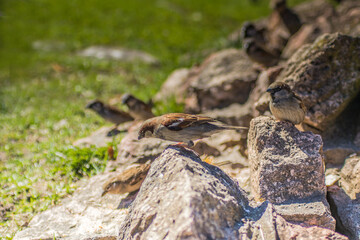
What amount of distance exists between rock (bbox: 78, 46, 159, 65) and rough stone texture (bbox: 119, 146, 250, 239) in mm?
9014

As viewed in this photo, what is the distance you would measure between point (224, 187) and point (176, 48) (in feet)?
34.1

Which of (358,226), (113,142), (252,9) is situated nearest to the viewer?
(358,226)

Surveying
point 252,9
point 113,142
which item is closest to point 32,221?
point 113,142

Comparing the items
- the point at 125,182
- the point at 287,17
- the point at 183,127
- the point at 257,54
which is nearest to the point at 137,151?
the point at 125,182

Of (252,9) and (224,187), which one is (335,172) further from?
(252,9)

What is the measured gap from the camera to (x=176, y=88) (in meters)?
8.87

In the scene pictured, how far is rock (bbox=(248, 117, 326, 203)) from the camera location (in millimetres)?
4227

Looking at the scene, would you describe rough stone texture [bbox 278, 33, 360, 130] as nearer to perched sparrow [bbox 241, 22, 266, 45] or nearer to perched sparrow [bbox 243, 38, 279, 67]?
perched sparrow [bbox 243, 38, 279, 67]

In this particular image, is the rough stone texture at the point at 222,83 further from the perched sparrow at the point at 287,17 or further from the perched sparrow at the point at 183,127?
the perched sparrow at the point at 287,17

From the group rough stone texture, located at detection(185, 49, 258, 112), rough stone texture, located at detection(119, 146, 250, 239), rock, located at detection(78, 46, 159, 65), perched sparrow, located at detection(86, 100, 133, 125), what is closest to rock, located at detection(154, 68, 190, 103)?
rough stone texture, located at detection(185, 49, 258, 112)

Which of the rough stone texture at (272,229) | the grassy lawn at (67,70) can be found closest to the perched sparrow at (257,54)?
the grassy lawn at (67,70)

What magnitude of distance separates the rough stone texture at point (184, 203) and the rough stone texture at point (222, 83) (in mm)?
3666

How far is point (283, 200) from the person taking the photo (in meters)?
4.22

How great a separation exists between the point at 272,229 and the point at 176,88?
5.71 m
